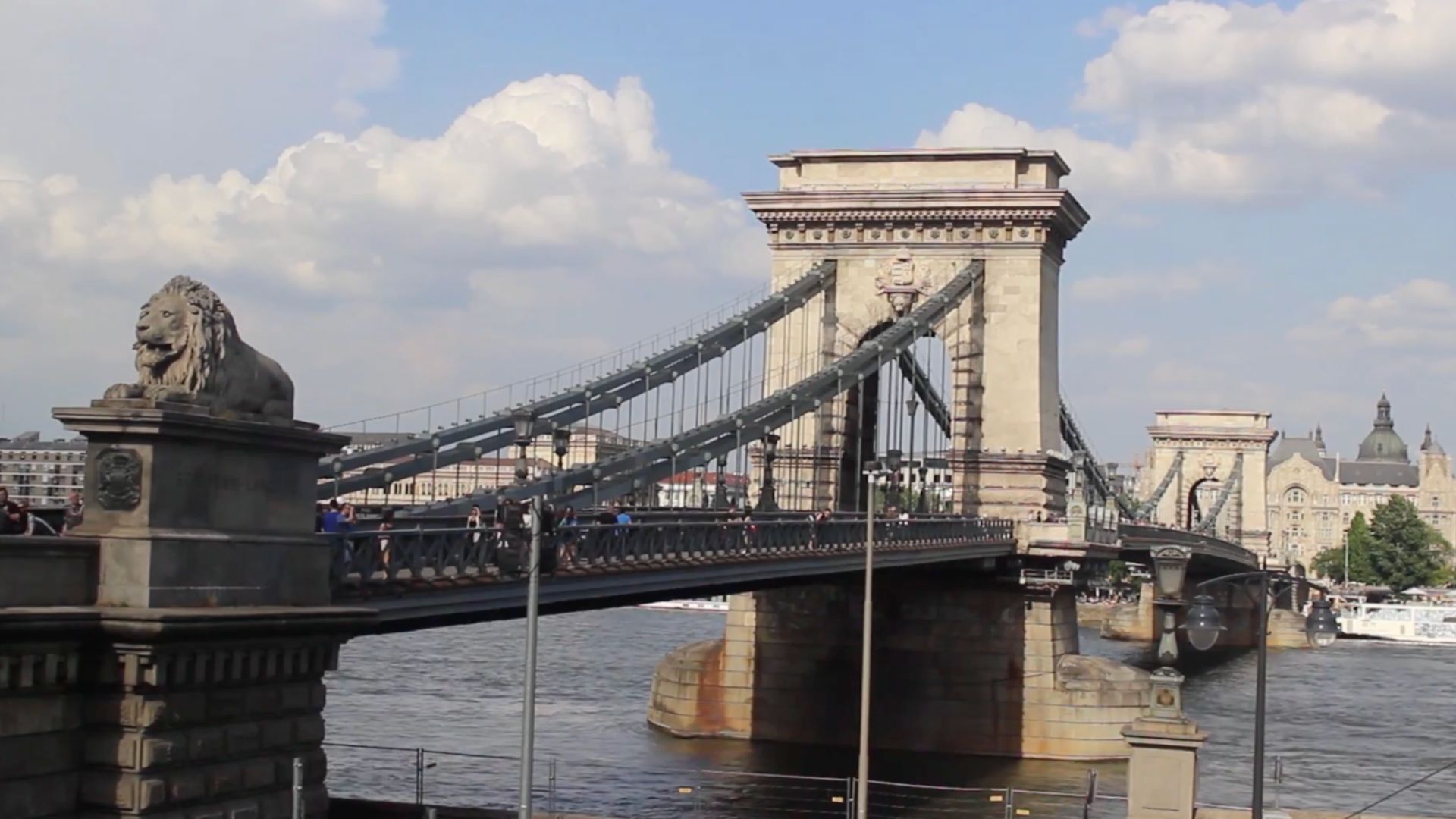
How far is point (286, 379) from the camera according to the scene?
72.1ft

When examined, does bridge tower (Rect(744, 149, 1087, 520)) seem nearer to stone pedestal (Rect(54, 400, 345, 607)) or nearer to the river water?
the river water

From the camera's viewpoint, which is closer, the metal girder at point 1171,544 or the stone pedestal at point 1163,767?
the stone pedestal at point 1163,767

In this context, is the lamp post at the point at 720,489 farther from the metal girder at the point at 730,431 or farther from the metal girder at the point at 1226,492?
the metal girder at the point at 1226,492

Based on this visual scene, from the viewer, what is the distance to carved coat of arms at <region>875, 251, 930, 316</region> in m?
60.9

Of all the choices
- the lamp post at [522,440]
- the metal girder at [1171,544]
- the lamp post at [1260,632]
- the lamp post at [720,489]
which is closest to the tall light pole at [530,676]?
the lamp post at [522,440]

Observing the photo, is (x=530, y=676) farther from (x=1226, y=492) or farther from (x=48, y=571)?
(x=1226, y=492)

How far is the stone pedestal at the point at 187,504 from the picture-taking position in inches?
781

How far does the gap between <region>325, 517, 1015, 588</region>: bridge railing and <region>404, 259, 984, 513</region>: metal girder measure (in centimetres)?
130

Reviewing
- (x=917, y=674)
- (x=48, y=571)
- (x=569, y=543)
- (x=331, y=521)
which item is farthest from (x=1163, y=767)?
(x=917, y=674)

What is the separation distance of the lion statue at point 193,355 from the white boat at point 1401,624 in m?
121

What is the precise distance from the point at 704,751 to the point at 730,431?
11.1 metres

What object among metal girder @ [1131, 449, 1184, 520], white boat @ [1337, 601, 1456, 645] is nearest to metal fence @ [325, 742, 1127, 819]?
metal girder @ [1131, 449, 1184, 520]

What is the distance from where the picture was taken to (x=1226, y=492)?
13638cm

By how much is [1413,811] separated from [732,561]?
2136 centimetres
